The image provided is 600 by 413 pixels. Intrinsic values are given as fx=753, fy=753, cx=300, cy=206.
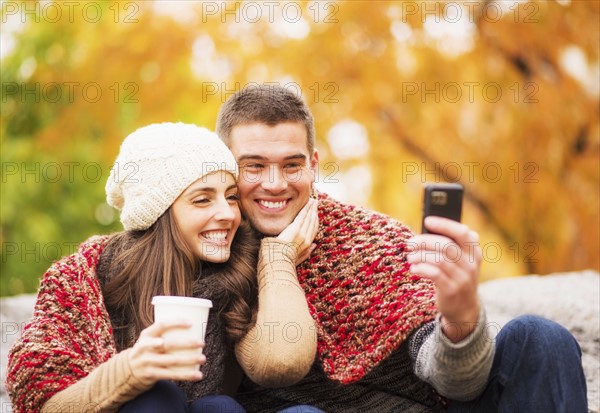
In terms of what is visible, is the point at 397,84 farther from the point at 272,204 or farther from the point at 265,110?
the point at 272,204

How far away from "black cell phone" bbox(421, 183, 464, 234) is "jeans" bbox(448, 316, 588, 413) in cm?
50

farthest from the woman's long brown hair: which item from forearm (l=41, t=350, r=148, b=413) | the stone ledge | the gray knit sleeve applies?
the stone ledge

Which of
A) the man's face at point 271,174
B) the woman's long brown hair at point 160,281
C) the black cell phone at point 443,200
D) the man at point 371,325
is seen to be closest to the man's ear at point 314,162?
the man at point 371,325

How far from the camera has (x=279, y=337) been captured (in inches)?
81.8

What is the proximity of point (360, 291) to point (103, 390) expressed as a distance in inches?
34.8

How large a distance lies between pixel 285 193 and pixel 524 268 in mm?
3357

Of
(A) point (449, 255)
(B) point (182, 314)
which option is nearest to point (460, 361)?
(A) point (449, 255)

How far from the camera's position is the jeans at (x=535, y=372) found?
77.0 inches

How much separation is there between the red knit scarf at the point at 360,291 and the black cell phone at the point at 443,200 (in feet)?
1.68

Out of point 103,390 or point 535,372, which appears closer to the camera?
point 103,390

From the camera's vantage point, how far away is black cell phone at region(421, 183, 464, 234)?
1.74 meters

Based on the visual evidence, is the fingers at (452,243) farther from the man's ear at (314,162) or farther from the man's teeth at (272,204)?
the man's ear at (314,162)

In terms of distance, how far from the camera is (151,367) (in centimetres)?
175

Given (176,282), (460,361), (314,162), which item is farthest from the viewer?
(314,162)
